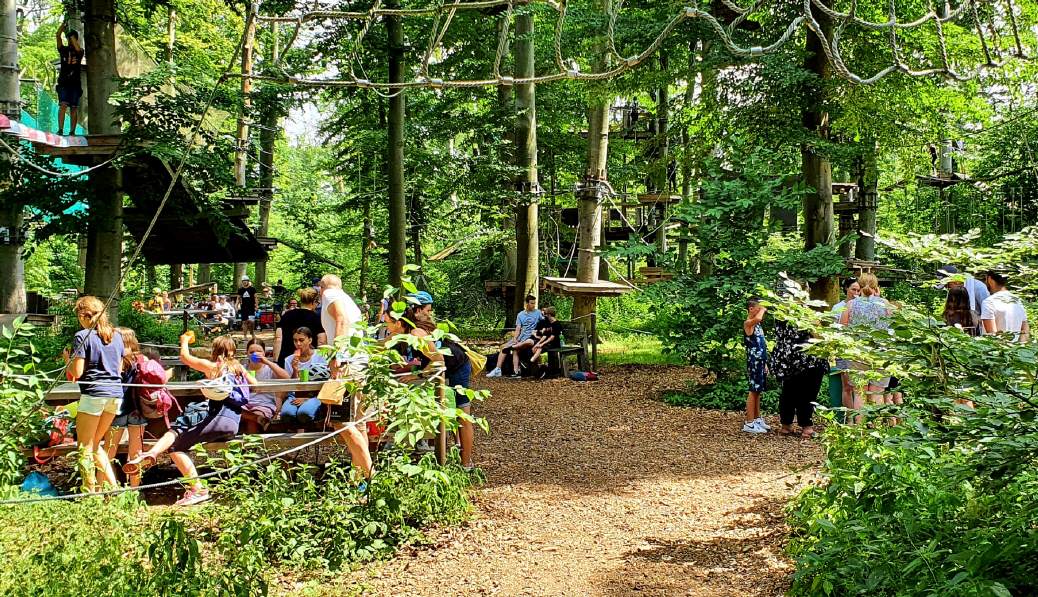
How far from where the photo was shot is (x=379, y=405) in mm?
5621

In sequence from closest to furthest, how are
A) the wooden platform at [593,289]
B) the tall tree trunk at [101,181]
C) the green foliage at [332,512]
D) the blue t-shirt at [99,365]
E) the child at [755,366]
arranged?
the green foliage at [332,512] → the blue t-shirt at [99,365] → the child at [755,366] → the tall tree trunk at [101,181] → the wooden platform at [593,289]

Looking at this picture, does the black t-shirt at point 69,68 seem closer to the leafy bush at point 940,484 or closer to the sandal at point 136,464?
the sandal at point 136,464

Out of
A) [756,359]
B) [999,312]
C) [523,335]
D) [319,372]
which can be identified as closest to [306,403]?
[319,372]

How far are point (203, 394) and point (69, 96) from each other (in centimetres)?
632

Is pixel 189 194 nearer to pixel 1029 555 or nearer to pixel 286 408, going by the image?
pixel 286 408

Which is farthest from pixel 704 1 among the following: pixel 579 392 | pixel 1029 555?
pixel 1029 555

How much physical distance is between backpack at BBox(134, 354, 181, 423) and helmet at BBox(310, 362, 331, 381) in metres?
1.11

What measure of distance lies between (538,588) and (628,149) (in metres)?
17.7

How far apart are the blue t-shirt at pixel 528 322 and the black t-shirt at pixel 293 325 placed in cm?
505

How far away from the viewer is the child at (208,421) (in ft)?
20.6

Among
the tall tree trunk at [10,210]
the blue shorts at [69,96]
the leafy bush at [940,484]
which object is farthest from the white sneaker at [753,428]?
the tall tree trunk at [10,210]

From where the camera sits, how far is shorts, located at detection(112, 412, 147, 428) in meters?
6.38

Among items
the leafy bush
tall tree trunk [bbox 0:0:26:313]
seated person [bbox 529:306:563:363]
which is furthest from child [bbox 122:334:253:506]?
seated person [bbox 529:306:563:363]

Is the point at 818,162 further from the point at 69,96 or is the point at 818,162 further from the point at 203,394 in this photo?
the point at 69,96
